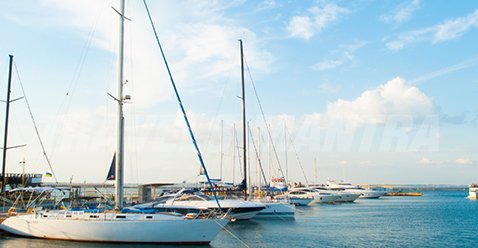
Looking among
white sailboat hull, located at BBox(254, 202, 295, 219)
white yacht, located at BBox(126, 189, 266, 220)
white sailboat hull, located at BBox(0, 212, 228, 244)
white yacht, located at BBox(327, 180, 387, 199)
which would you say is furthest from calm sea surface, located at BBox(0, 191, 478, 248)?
white yacht, located at BBox(327, 180, 387, 199)

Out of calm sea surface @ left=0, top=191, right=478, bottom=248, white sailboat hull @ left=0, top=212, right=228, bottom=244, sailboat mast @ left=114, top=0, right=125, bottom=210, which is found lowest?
calm sea surface @ left=0, top=191, right=478, bottom=248

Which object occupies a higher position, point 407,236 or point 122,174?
point 122,174

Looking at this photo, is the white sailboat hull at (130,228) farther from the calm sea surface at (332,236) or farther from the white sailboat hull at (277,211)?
the white sailboat hull at (277,211)

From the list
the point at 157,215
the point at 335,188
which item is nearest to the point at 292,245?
the point at 157,215

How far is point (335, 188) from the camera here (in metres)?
101

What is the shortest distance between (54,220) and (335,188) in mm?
84009

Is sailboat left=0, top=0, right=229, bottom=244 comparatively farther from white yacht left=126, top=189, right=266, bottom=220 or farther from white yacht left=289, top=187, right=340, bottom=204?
white yacht left=289, top=187, right=340, bottom=204

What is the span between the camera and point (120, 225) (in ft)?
77.9

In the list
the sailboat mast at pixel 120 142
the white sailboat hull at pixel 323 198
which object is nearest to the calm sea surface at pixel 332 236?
the sailboat mast at pixel 120 142

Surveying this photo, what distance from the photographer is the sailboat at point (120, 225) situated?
23766 millimetres

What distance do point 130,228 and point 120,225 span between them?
60cm

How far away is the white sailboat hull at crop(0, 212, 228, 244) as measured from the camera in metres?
23.7

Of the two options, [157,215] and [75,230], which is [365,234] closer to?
[157,215]

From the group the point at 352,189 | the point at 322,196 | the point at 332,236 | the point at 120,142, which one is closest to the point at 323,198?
the point at 322,196
